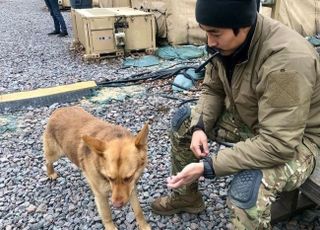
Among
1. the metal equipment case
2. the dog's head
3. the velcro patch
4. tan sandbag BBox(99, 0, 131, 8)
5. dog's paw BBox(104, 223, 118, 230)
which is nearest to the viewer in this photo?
the velcro patch

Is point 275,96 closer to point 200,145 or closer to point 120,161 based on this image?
point 200,145

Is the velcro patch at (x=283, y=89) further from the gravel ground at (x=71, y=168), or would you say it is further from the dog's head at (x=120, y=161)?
the gravel ground at (x=71, y=168)

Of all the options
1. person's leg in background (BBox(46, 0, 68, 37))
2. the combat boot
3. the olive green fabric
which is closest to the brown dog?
the combat boot

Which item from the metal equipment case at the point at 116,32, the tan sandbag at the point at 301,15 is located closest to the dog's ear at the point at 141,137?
the metal equipment case at the point at 116,32

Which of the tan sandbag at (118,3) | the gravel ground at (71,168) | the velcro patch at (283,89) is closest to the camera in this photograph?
the velcro patch at (283,89)

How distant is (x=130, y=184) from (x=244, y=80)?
3.32 ft

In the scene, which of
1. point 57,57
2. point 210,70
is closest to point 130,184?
point 210,70

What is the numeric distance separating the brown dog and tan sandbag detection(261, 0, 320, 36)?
675 cm

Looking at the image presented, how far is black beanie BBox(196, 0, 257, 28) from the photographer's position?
1.99 m

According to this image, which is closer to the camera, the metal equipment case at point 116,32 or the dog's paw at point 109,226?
the dog's paw at point 109,226

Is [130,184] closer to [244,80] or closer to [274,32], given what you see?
[244,80]

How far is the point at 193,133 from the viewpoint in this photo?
2.74 m

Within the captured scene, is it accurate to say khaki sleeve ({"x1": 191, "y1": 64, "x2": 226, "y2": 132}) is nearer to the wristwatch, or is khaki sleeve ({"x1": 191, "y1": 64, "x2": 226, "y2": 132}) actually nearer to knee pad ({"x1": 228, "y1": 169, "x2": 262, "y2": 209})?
the wristwatch

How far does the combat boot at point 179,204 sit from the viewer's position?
3.10 metres
